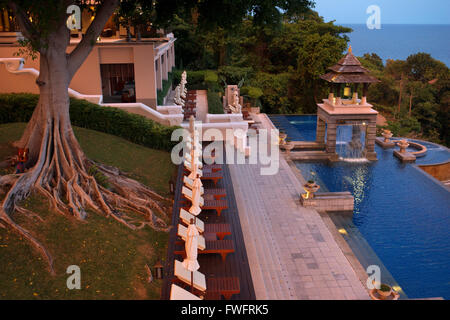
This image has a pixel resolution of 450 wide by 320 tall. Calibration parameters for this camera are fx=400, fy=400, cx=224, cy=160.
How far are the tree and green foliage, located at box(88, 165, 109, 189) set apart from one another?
0.18 m

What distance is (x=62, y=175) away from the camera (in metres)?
13.1

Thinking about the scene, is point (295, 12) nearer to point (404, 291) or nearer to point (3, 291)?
point (404, 291)

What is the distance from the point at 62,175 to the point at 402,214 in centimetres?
1287

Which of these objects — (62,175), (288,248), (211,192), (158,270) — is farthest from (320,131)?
(158,270)

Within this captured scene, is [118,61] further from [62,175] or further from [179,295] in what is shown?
[179,295]

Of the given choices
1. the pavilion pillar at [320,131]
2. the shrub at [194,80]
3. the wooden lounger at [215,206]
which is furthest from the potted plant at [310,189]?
the shrub at [194,80]

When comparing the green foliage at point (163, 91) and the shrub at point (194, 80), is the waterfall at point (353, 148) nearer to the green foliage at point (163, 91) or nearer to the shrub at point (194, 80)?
the green foliage at point (163, 91)

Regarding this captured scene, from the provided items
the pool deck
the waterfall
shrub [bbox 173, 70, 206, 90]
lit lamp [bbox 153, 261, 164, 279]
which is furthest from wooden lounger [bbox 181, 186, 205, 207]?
shrub [bbox 173, 70, 206, 90]

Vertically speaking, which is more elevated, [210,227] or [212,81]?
[212,81]

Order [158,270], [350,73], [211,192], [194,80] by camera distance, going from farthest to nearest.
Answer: [194,80] → [350,73] → [211,192] → [158,270]

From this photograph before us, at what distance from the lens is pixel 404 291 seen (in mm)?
11211

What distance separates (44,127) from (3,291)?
6.39 meters
